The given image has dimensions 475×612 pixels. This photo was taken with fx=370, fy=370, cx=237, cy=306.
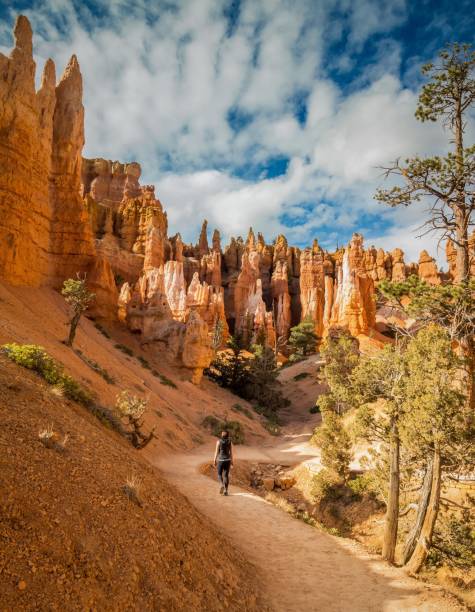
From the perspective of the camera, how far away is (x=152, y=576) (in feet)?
16.5

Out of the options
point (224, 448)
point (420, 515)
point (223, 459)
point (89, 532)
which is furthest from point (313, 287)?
point (89, 532)

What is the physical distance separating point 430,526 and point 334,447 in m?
9.82

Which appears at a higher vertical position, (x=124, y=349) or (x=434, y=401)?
(x=124, y=349)

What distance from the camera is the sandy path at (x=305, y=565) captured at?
22.2ft

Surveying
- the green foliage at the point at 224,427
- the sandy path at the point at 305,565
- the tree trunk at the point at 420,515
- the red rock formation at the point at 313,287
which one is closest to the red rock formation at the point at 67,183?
the green foliage at the point at 224,427

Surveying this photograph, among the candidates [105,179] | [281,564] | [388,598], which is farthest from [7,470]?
[105,179]

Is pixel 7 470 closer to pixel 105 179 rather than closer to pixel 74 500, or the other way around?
pixel 74 500

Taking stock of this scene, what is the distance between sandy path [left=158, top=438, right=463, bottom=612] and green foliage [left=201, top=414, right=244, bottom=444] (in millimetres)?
14178

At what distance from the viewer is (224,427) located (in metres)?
27.8

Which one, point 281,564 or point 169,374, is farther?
point 169,374

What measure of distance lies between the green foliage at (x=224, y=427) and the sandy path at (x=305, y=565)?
46.5ft

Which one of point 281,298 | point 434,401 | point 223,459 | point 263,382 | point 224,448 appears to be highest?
point 281,298

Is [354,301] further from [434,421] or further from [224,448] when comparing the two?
[434,421]

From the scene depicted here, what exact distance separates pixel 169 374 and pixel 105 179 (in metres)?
54.9
